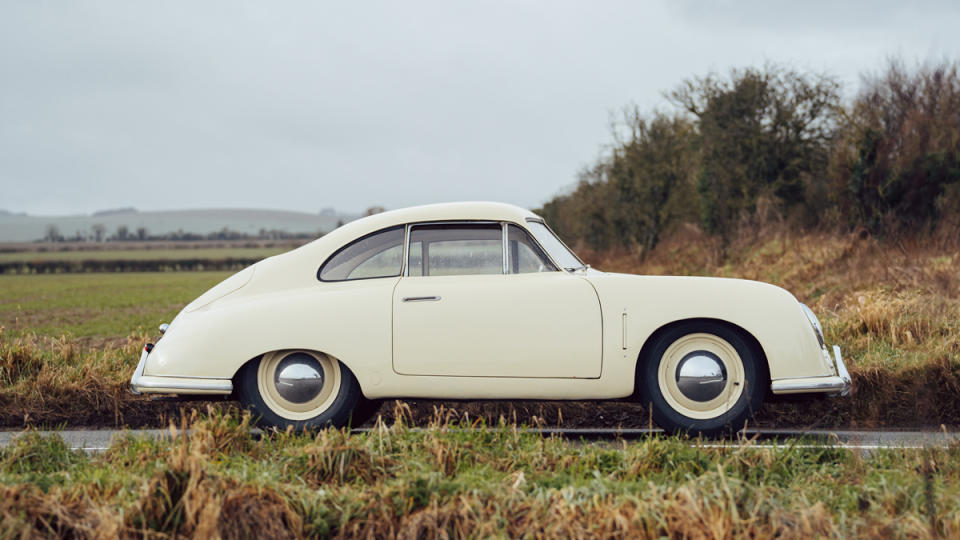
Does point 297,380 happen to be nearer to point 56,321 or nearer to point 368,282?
point 368,282

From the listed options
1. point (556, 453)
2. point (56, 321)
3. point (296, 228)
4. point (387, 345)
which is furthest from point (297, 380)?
point (296, 228)

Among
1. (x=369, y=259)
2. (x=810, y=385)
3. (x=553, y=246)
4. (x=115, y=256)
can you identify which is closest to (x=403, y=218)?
(x=369, y=259)

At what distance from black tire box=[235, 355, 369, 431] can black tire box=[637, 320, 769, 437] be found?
1934 millimetres

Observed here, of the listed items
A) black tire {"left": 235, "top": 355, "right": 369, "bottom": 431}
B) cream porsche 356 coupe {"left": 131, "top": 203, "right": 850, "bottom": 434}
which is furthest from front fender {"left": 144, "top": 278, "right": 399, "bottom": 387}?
black tire {"left": 235, "top": 355, "right": 369, "bottom": 431}

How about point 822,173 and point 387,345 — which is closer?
point 387,345

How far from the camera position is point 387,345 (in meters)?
5.19

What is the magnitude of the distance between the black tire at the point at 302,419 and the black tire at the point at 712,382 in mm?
1934

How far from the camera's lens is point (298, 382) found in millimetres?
5254

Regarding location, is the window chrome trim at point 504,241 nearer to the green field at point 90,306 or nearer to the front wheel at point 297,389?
the front wheel at point 297,389

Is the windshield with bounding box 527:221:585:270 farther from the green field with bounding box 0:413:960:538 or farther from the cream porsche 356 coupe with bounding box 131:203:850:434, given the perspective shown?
the green field with bounding box 0:413:960:538

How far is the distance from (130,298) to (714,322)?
97.6 feet

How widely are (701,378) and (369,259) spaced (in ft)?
7.85

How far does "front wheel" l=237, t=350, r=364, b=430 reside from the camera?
524cm

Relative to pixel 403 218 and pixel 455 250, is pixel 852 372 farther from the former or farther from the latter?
pixel 403 218
